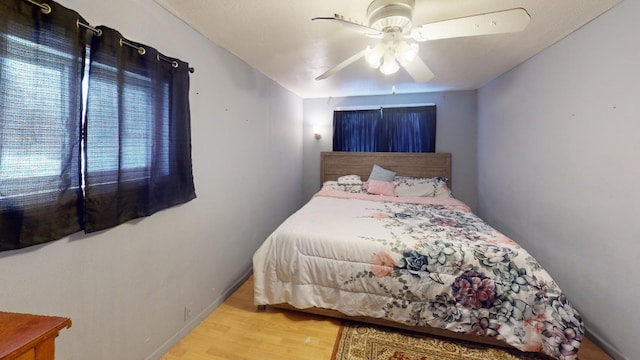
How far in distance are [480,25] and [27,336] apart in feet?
6.96

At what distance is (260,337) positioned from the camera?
1.90 meters

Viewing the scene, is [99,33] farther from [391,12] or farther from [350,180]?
[350,180]

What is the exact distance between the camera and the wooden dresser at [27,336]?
1.91 ft

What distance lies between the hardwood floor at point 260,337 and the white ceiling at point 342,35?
2259mm

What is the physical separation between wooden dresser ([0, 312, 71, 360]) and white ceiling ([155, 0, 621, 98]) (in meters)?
1.75

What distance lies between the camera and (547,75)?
234 cm

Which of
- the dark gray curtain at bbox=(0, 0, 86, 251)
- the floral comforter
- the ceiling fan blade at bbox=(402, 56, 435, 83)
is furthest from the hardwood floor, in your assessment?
the ceiling fan blade at bbox=(402, 56, 435, 83)

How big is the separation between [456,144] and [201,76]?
3.65 metres

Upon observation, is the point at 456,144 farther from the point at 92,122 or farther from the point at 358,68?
the point at 92,122

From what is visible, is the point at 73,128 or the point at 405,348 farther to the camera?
the point at 405,348

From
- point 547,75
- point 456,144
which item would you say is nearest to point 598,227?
point 547,75

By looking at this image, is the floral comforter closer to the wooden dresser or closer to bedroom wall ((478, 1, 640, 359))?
bedroom wall ((478, 1, 640, 359))

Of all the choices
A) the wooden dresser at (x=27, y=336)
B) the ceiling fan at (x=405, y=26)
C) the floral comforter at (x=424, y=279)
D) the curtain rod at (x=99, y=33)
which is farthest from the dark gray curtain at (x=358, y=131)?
A: the wooden dresser at (x=27, y=336)

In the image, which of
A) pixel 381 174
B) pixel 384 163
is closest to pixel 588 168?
pixel 381 174
